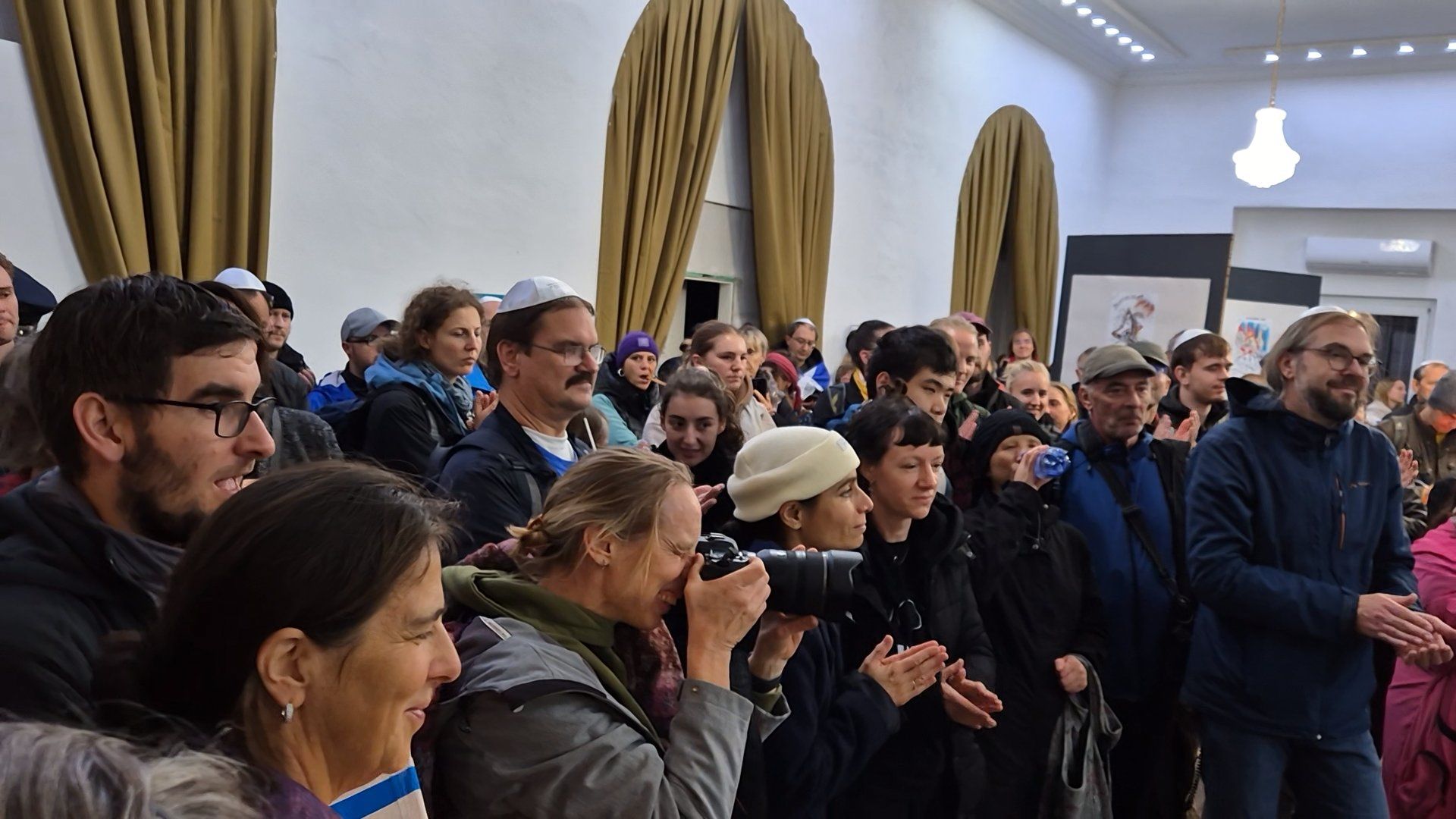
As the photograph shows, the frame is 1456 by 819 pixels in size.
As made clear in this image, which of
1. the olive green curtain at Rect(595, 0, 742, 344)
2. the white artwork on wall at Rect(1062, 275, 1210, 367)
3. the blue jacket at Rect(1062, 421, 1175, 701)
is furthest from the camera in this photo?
the white artwork on wall at Rect(1062, 275, 1210, 367)

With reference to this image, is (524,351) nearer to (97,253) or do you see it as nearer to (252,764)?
(252,764)

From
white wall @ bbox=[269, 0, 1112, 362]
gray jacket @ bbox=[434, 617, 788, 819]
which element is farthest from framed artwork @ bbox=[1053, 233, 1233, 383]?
gray jacket @ bbox=[434, 617, 788, 819]

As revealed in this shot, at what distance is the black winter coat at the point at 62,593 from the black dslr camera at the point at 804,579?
2.20 feet

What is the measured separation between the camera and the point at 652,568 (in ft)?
4.36

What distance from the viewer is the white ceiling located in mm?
8453

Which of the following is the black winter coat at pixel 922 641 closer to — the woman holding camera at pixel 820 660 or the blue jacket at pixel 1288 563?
the woman holding camera at pixel 820 660

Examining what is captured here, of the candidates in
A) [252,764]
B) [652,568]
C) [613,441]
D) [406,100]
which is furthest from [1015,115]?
[252,764]

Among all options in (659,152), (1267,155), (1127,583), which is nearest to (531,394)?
(1127,583)

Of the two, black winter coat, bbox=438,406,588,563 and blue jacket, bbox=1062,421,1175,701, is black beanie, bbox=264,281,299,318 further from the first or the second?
blue jacket, bbox=1062,421,1175,701

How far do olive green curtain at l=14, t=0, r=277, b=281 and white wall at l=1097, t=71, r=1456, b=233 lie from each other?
8.99 m

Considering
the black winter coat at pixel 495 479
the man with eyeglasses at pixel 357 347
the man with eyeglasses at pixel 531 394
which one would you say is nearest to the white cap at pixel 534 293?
the man with eyeglasses at pixel 531 394

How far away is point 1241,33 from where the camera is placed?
30.1 feet

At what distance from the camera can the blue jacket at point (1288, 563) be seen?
87.4 inches

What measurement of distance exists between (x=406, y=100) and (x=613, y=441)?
2.07 meters
